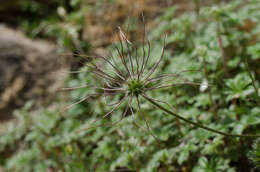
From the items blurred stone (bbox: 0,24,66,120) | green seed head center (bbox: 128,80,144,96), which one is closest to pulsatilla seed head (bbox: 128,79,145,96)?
green seed head center (bbox: 128,80,144,96)

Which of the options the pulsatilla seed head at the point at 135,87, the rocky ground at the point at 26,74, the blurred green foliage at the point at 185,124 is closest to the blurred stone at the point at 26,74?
the rocky ground at the point at 26,74

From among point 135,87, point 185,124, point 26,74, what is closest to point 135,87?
point 135,87

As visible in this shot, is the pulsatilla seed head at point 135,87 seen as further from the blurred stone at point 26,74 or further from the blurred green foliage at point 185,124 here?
the blurred stone at point 26,74

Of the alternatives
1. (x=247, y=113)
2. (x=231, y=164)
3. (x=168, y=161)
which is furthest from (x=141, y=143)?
(x=247, y=113)

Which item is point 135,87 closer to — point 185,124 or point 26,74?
point 185,124

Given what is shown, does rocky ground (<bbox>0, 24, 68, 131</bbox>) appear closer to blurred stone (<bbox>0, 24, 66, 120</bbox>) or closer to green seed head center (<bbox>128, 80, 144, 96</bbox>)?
blurred stone (<bbox>0, 24, 66, 120</bbox>)

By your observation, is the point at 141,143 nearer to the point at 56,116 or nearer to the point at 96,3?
the point at 56,116
